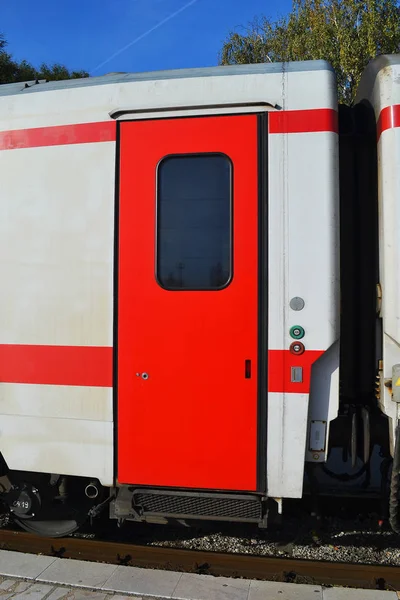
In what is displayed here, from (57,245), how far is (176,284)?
896 mm

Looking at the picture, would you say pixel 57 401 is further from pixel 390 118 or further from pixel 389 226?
pixel 390 118

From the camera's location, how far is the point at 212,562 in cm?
359

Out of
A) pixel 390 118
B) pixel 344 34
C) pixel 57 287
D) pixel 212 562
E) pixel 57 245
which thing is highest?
pixel 344 34

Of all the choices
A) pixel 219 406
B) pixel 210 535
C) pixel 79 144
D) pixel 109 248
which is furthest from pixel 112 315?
pixel 210 535

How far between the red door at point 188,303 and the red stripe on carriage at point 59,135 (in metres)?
0.15

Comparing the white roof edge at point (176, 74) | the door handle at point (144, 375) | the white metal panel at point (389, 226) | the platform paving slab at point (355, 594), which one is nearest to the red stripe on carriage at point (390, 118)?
the white metal panel at point (389, 226)

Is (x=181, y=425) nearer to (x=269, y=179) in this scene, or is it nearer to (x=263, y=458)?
(x=263, y=458)

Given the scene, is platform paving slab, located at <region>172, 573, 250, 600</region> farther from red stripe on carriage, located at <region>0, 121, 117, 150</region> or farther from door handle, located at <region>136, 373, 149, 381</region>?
red stripe on carriage, located at <region>0, 121, 117, 150</region>

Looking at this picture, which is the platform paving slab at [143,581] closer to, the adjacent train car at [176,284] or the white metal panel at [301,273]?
the adjacent train car at [176,284]

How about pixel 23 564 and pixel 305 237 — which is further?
pixel 23 564

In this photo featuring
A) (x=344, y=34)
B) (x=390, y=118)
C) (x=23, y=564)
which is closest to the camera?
(x=390, y=118)

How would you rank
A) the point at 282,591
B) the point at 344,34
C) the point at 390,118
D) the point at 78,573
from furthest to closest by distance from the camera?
the point at 344,34 < the point at 78,573 < the point at 282,591 < the point at 390,118

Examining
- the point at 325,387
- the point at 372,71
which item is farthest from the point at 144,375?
the point at 372,71

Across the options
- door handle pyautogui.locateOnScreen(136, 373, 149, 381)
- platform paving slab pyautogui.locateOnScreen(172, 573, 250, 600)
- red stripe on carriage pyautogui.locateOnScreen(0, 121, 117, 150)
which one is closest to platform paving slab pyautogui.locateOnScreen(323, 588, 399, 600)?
platform paving slab pyautogui.locateOnScreen(172, 573, 250, 600)
